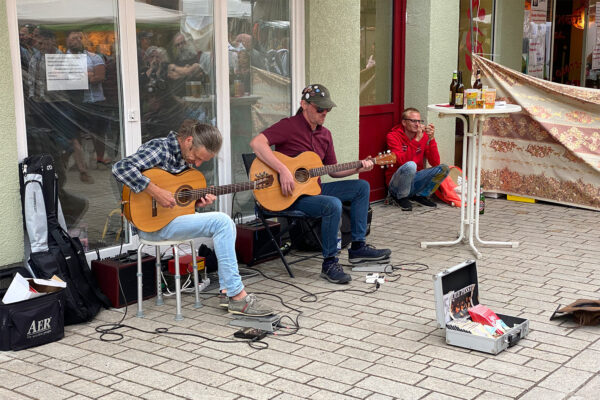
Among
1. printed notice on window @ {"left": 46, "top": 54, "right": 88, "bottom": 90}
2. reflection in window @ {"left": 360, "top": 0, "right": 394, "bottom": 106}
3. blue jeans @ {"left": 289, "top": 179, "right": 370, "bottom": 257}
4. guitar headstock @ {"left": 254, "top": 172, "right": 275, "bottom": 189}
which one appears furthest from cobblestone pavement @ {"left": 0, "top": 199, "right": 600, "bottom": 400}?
reflection in window @ {"left": 360, "top": 0, "right": 394, "bottom": 106}

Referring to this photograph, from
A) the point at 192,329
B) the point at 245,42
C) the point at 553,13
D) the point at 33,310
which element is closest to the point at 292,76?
the point at 245,42

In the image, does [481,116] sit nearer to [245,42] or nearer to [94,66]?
[245,42]

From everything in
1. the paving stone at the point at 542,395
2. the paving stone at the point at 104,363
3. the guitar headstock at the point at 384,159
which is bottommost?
the paving stone at the point at 542,395

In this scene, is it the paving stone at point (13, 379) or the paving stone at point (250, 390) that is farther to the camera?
the paving stone at point (13, 379)

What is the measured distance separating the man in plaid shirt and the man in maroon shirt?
788 mm

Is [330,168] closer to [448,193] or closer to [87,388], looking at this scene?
[87,388]

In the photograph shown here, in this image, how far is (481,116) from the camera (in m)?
6.16

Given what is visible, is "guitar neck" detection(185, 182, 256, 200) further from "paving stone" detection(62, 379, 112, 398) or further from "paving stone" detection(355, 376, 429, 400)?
"paving stone" detection(355, 376, 429, 400)

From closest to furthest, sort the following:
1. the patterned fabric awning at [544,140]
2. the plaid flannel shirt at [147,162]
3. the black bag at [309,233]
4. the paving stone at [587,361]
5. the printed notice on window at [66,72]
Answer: the paving stone at [587,361] → the plaid flannel shirt at [147,162] → the printed notice on window at [66,72] → the black bag at [309,233] → the patterned fabric awning at [544,140]

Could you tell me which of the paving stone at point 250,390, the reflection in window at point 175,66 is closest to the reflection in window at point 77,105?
the reflection in window at point 175,66

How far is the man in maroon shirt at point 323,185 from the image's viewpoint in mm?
5629

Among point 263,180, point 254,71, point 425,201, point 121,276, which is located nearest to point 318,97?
point 263,180

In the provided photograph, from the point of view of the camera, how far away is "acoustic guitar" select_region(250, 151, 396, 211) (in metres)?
5.59

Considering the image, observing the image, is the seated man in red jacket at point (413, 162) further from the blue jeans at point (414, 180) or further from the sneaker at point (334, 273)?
the sneaker at point (334, 273)
